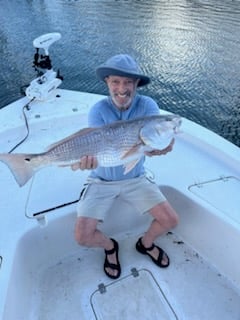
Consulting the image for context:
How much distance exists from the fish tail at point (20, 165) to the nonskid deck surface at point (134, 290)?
855 millimetres

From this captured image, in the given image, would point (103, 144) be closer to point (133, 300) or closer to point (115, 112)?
point (115, 112)

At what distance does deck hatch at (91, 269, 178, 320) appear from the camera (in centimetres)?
223

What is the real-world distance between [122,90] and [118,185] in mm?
704

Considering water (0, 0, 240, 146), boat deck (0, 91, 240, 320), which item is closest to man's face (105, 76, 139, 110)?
boat deck (0, 91, 240, 320)

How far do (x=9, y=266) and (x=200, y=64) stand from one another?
757cm

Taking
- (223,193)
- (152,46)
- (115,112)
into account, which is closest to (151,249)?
(223,193)

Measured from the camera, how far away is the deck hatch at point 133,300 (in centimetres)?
223

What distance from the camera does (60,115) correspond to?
3.65m

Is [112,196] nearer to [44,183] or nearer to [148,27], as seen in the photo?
[44,183]

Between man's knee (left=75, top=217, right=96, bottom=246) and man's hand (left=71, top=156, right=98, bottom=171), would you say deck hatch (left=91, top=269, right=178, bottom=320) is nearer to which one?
man's knee (left=75, top=217, right=96, bottom=246)

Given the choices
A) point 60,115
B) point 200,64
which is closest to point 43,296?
point 60,115

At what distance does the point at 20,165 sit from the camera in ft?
6.74

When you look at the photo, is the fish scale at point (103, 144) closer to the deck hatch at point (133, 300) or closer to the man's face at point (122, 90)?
the man's face at point (122, 90)

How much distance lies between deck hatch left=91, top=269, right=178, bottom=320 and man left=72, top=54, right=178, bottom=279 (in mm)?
125
